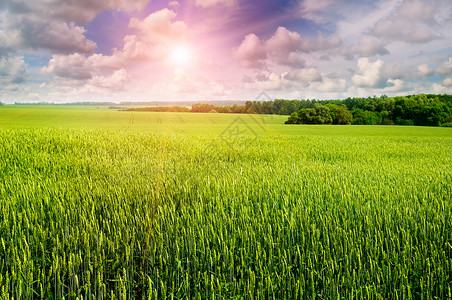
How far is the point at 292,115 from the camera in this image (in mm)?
63719

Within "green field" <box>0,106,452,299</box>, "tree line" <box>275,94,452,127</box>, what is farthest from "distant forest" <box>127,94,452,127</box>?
"green field" <box>0,106,452,299</box>

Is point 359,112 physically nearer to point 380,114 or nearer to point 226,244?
point 380,114

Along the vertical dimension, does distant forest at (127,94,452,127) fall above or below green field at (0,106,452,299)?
above

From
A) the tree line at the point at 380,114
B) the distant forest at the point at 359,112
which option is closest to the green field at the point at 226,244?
the distant forest at the point at 359,112

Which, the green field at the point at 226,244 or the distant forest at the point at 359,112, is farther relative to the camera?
the distant forest at the point at 359,112

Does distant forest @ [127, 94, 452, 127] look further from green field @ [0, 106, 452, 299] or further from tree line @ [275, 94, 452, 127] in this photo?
green field @ [0, 106, 452, 299]

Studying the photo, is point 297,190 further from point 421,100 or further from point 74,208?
point 421,100

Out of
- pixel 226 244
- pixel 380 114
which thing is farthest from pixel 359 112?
pixel 226 244

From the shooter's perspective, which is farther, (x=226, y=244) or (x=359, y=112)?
(x=359, y=112)

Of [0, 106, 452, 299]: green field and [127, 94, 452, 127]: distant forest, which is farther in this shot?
[127, 94, 452, 127]: distant forest

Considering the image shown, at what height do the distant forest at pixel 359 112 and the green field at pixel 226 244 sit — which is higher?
the distant forest at pixel 359 112

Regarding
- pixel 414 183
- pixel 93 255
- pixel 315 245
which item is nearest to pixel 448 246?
pixel 315 245

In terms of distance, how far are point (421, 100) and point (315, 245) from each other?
10372 centimetres

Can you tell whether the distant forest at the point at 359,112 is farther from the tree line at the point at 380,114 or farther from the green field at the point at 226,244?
the green field at the point at 226,244
